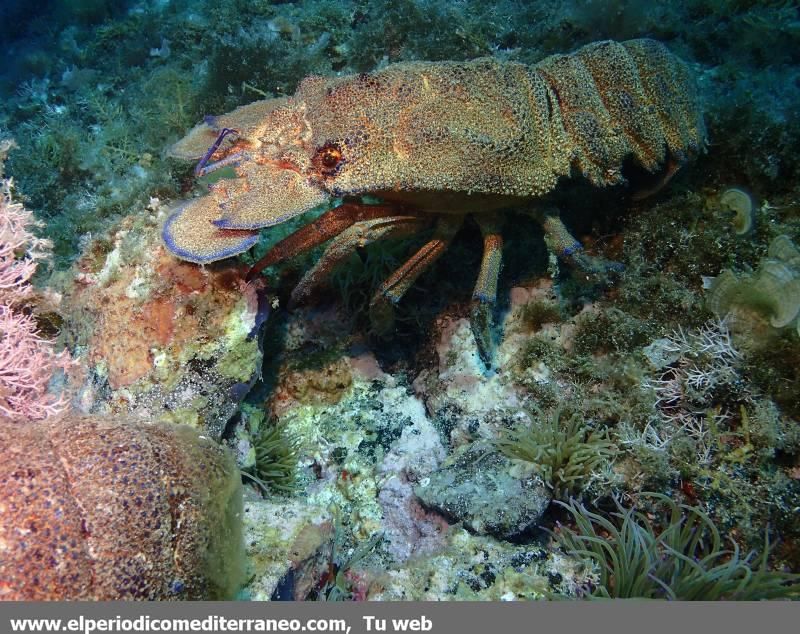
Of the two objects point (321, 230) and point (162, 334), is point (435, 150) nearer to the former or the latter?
point (321, 230)

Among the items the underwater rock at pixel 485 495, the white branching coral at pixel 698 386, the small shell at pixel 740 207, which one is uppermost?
the small shell at pixel 740 207

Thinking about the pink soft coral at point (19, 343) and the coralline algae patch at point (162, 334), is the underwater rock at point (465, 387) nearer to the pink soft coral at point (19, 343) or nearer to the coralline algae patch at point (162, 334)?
the coralline algae patch at point (162, 334)

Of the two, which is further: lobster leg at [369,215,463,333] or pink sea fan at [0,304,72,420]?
lobster leg at [369,215,463,333]

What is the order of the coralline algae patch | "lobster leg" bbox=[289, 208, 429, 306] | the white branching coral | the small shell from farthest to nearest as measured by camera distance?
"lobster leg" bbox=[289, 208, 429, 306]
the small shell
the coralline algae patch
the white branching coral

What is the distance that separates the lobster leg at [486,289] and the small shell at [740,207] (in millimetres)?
1504

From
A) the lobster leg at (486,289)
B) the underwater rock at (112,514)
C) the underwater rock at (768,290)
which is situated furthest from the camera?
the lobster leg at (486,289)

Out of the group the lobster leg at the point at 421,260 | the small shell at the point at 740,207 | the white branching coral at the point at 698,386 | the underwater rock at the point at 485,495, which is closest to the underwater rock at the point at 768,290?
the white branching coral at the point at 698,386

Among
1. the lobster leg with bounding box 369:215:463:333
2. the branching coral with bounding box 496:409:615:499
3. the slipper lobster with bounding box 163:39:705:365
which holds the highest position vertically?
the slipper lobster with bounding box 163:39:705:365

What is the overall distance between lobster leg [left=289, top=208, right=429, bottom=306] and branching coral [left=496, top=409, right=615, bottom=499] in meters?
1.59

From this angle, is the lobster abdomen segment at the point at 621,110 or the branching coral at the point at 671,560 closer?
the branching coral at the point at 671,560

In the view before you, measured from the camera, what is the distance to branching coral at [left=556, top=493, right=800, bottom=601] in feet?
7.79

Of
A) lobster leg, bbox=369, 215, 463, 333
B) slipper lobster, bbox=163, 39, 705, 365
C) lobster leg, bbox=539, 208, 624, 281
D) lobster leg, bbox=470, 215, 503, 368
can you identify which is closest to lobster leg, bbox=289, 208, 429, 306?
slipper lobster, bbox=163, 39, 705, 365

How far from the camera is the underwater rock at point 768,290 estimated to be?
2.52m

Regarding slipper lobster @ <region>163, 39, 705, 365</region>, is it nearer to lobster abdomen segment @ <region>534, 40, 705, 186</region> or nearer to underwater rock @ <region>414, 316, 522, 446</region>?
lobster abdomen segment @ <region>534, 40, 705, 186</region>
